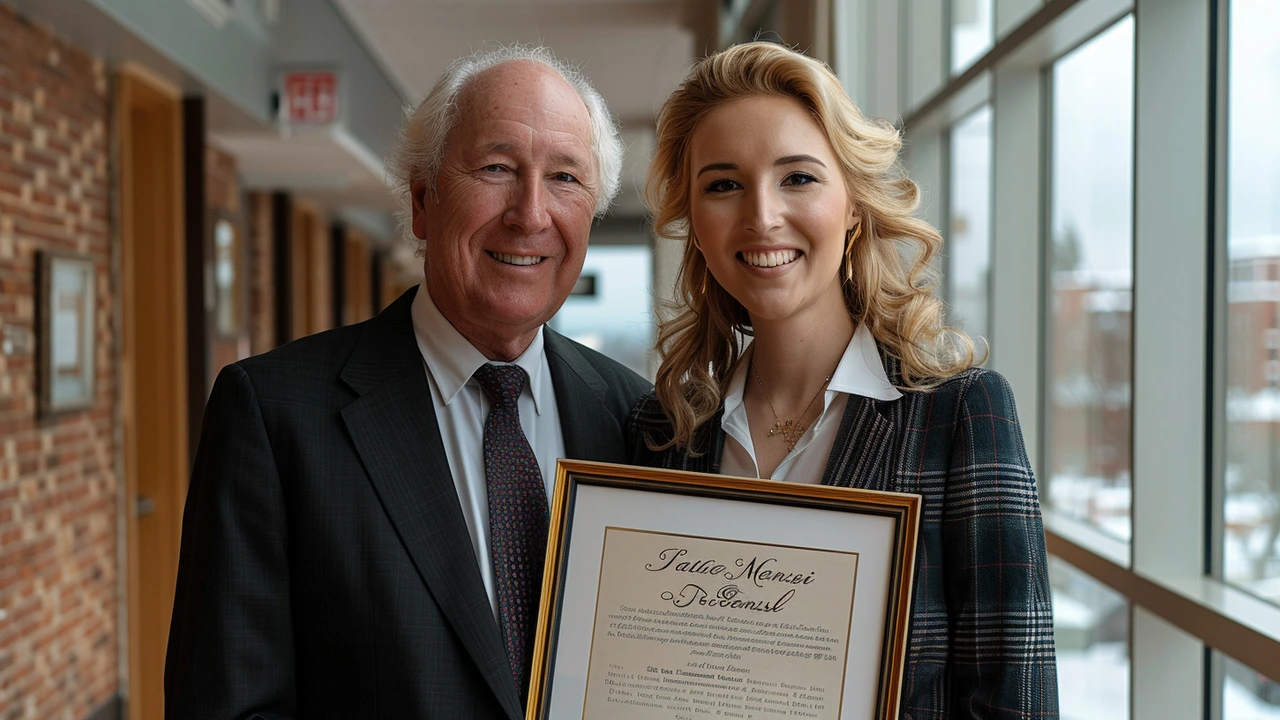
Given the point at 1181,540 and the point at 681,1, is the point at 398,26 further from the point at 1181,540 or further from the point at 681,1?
the point at 1181,540

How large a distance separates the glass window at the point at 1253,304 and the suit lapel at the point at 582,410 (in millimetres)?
1187

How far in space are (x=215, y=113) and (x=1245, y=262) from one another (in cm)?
568

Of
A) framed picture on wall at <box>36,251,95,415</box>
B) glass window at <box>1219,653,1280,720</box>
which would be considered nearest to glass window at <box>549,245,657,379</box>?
framed picture on wall at <box>36,251,95,415</box>

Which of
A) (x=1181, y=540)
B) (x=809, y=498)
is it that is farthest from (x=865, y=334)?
(x=1181, y=540)

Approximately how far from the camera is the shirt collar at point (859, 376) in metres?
1.65

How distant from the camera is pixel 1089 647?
10.3 ft

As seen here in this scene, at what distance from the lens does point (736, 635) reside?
1.50 meters

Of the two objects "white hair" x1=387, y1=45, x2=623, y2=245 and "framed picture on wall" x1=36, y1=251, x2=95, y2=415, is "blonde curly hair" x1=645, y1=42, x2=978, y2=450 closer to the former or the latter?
"white hair" x1=387, y1=45, x2=623, y2=245

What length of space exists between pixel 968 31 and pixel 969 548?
2.66 meters

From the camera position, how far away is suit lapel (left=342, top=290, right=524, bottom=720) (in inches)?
63.1

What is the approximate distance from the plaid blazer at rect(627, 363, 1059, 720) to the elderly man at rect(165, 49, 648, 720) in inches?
21.5

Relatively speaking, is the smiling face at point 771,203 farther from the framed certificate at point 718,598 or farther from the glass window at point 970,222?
the glass window at point 970,222

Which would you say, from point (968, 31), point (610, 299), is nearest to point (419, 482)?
point (968, 31)

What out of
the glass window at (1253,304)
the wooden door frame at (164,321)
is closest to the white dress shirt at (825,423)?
the glass window at (1253,304)
